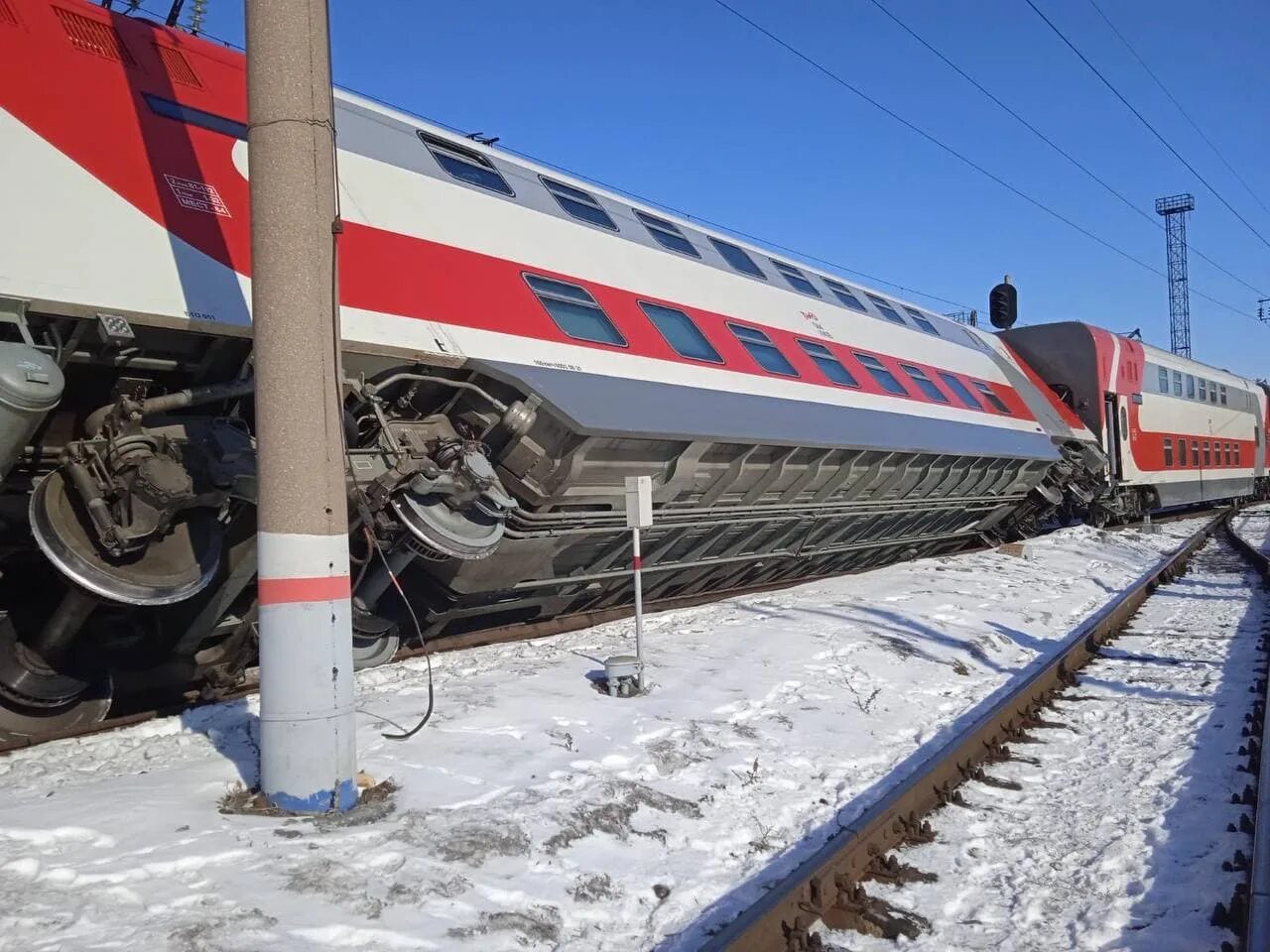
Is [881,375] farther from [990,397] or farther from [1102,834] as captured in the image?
[1102,834]

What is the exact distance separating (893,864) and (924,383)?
34.5 ft

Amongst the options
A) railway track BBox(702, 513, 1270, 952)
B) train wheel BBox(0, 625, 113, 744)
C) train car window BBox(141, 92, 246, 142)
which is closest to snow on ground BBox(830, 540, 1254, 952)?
railway track BBox(702, 513, 1270, 952)

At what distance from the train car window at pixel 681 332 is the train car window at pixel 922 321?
7.39 meters

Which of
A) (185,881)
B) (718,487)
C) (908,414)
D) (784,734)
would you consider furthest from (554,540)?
(908,414)

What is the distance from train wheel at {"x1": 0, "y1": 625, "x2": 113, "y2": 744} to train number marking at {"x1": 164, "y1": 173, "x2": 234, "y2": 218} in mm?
2407

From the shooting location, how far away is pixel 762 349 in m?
10.1

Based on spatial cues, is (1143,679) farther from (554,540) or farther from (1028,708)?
(554,540)

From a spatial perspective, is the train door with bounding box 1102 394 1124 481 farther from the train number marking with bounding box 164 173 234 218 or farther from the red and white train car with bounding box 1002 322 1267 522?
the train number marking with bounding box 164 173 234 218

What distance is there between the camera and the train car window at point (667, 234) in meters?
9.95

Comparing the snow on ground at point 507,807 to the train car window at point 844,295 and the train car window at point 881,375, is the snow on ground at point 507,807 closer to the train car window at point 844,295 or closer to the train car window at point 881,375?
the train car window at point 881,375

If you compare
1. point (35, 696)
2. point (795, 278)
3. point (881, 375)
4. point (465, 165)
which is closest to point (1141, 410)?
point (881, 375)

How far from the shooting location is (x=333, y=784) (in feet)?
13.9

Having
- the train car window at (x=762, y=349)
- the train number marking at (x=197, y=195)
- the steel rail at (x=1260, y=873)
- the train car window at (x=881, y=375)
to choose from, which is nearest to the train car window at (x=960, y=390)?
the train car window at (x=881, y=375)

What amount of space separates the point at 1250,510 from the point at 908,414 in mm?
25978
